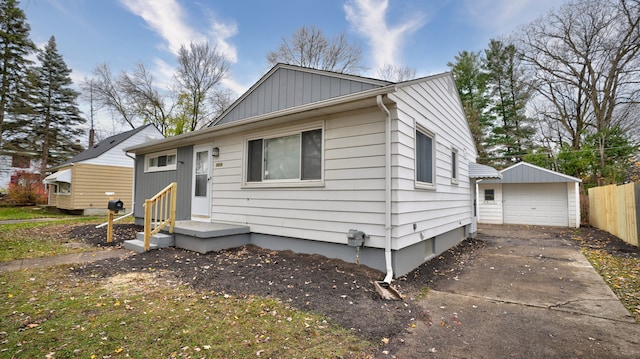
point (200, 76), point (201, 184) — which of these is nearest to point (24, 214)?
point (200, 76)

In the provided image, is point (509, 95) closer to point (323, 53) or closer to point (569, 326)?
point (323, 53)

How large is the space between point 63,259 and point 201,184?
9.94 feet

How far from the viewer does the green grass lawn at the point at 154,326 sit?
236cm

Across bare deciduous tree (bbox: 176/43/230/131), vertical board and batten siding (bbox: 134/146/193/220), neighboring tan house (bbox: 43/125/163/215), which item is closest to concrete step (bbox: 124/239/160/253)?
vertical board and batten siding (bbox: 134/146/193/220)

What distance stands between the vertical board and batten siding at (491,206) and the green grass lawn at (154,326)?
1456cm

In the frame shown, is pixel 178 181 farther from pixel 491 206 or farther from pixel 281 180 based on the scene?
pixel 491 206

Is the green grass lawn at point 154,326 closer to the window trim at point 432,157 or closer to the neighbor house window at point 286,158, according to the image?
the neighbor house window at point 286,158

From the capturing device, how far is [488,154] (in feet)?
70.2

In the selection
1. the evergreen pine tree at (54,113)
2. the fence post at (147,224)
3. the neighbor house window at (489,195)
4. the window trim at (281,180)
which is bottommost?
the fence post at (147,224)

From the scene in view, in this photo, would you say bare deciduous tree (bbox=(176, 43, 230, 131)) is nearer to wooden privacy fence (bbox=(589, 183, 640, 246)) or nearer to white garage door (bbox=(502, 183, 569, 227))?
white garage door (bbox=(502, 183, 569, 227))

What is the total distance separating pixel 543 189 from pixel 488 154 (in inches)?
320

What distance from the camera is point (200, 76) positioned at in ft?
71.9

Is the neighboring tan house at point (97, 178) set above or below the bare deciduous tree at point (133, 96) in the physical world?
below

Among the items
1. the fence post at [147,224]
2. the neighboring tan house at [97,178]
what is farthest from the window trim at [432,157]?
the neighboring tan house at [97,178]
